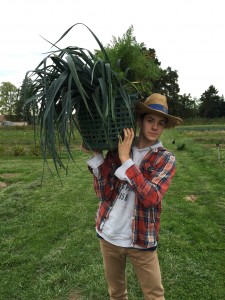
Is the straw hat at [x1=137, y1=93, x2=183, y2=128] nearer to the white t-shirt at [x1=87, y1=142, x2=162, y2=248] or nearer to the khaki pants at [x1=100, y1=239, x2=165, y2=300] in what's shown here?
the white t-shirt at [x1=87, y1=142, x2=162, y2=248]

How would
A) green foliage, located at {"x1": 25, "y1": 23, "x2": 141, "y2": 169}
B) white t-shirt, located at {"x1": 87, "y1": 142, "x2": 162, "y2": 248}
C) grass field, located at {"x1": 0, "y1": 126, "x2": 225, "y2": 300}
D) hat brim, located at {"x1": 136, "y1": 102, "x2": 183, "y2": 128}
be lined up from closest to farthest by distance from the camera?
green foliage, located at {"x1": 25, "y1": 23, "x2": 141, "y2": 169}
hat brim, located at {"x1": 136, "y1": 102, "x2": 183, "y2": 128}
white t-shirt, located at {"x1": 87, "y1": 142, "x2": 162, "y2": 248}
grass field, located at {"x1": 0, "y1": 126, "x2": 225, "y2": 300}

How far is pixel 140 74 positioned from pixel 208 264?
2288 mm

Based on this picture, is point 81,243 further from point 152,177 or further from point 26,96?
point 26,96

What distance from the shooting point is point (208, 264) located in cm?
326

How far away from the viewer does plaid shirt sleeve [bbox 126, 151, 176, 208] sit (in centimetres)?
165

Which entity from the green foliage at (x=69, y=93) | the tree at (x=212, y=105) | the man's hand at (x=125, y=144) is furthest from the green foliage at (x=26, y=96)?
the tree at (x=212, y=105)

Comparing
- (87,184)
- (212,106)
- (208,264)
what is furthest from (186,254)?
(212,106)

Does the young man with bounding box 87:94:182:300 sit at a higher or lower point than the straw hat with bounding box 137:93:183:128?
lower

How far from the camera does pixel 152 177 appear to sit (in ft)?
5.76

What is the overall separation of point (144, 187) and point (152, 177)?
129 mm

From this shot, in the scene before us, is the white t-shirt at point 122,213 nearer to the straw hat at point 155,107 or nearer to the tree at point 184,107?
the straw hat at point 155,107

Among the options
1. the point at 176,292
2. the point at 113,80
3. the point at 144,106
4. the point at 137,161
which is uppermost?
the point at 113,80

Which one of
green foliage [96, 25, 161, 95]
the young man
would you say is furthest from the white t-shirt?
green foliage [96, 25, 161, 95]

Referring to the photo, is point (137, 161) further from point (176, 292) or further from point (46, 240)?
point (46, 240)
